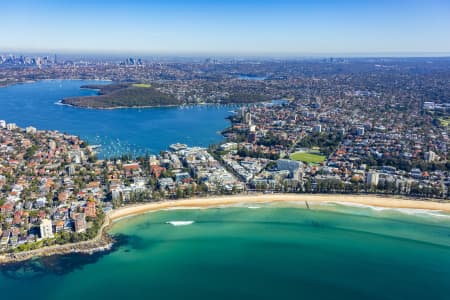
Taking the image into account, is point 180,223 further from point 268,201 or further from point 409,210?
point 409,210

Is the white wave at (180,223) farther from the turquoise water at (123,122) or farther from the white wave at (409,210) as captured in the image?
the turquoise water at (123,122)

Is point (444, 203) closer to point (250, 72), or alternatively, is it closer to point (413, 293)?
point (413, 293)

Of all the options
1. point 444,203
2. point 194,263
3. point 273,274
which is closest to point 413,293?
point 273,274

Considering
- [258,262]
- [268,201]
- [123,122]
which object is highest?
[123,122]

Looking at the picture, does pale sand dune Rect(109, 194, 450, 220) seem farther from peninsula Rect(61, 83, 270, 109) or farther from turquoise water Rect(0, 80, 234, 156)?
peninsula Rect(61, 83, 270, 109)

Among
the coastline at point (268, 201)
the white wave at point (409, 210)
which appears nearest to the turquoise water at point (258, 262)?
the white wave at point (409, 210)

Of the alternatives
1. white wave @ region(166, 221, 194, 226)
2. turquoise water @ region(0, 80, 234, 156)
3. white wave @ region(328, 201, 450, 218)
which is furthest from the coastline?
turquoise water @ region(0, 80, 234, 156)

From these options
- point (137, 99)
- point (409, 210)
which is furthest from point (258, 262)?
point (137, 99)
